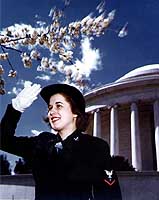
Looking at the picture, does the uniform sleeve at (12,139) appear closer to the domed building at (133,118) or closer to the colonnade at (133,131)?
the domed building at (133,118)

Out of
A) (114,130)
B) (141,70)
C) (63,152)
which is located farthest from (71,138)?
(114,130)

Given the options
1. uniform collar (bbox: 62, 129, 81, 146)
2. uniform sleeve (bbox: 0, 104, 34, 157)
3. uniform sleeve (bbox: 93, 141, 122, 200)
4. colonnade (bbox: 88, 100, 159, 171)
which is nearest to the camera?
uniform sleeve (bbox: 93, 141, 122, 200)

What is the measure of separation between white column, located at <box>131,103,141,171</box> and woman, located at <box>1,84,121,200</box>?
457 inches

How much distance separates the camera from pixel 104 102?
45.9ft

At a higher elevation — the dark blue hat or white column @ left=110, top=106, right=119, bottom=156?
white column @ left=110, top=106, right=119, bottom=156

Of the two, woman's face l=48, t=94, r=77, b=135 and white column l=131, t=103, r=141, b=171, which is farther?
white column l=131, t=103, r=141, b=171

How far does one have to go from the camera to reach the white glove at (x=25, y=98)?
202 centimetres

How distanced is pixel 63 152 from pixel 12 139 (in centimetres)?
35

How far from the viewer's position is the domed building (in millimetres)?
13141

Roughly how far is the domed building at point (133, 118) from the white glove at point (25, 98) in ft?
33.0

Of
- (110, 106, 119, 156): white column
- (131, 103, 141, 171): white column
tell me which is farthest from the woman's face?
(131, 103, 141, 171): white column

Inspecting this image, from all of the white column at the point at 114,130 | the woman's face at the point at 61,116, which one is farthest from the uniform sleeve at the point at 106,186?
the white column at the point at 114,130

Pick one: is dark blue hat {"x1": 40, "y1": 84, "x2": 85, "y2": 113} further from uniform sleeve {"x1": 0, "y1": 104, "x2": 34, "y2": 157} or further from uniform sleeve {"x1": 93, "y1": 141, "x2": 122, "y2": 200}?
uniform sleeve {"x1": 93, "y1": 141, "x2": 122, "y2": 200}

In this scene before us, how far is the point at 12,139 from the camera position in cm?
194
